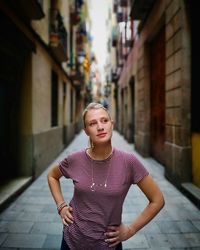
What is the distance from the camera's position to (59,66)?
13281mm

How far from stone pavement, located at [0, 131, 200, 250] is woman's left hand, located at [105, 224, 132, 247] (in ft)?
7.81

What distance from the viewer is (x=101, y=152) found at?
189cm

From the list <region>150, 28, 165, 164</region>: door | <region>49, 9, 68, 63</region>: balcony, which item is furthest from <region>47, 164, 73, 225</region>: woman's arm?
<region>49, 9, 68, 63</region>: balcony

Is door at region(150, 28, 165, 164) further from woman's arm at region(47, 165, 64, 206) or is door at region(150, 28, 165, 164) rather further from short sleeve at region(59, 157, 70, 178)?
short sleeve at region(59, 157, 70, 178)

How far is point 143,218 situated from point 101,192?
29 cm

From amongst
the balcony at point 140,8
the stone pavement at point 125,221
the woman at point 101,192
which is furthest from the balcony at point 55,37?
the woman at point 101,192

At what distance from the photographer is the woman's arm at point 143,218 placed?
1.76 meters

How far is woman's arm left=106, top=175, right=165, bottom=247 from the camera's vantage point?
1764mm

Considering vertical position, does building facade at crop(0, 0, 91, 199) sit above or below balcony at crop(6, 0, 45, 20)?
below

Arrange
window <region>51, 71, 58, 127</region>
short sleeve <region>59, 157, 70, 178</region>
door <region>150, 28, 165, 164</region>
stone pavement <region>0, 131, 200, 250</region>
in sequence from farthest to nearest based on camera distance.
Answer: window <region>51, 71, 58, 127</region> < door <region>150, 28, 165, 164</region> < stone pavement <region>0, 131, 200, 250</region> < short sleeve <region>59, 157, 70, 178</region>

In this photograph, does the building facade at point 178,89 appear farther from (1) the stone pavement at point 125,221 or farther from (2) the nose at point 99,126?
(2) the nose at point 99,126

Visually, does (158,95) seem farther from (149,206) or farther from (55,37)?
(149,206)

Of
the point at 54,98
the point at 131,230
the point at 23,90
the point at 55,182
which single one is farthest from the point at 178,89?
the point at 54,98

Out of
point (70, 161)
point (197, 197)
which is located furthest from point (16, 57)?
point (70, 161)
